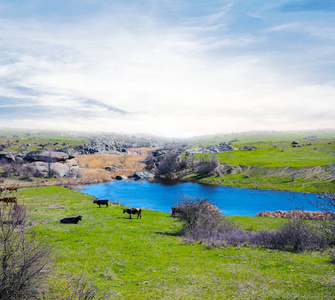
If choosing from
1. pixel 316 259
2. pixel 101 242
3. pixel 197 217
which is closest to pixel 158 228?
pixel 197 217

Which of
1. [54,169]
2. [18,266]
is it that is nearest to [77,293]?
[18,266]

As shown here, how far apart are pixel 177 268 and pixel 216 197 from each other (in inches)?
2391

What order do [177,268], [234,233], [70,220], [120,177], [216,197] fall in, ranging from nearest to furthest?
[177,268] < [234,233] < [70,220] < [216,197] < [120,177]

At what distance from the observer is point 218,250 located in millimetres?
20156

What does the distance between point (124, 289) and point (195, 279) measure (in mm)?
4163

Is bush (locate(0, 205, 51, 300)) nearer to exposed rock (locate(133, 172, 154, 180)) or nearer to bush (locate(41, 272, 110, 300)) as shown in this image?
bush (locate(41, 272, 110, 300))

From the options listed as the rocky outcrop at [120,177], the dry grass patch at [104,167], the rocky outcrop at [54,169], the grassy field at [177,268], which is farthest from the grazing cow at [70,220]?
the rocky outcrop at [120,177]

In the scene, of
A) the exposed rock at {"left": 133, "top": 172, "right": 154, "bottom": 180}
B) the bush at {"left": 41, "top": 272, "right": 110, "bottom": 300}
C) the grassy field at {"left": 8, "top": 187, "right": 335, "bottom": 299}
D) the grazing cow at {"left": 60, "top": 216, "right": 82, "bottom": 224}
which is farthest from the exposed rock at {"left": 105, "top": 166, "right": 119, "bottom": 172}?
the bush at {"left": 41, "top": 272, "right": 110, "bottom": 300}

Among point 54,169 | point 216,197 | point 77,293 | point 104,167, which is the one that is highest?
point 77,293

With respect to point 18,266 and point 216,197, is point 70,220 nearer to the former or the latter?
point 18,266

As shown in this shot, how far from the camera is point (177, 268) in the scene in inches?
610

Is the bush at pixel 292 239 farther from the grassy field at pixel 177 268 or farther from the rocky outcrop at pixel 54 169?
the rocky outcrop at pixel 54 169

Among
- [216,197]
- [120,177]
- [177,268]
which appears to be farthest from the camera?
[120,177]

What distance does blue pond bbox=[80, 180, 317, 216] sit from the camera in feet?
200
